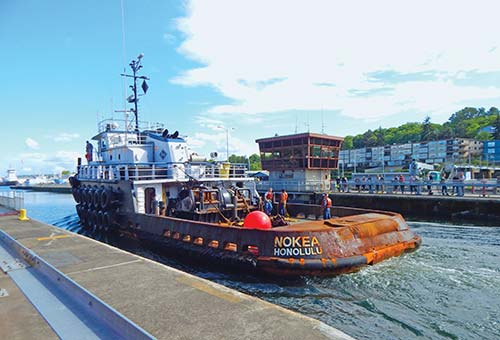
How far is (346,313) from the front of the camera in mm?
7090

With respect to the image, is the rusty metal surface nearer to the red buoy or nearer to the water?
the water

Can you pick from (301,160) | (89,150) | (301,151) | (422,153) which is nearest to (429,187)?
(301,160)

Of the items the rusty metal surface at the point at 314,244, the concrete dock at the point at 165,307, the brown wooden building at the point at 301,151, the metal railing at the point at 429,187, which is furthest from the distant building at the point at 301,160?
the concrete dock at the point at 165,307

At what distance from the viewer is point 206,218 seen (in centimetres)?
1410

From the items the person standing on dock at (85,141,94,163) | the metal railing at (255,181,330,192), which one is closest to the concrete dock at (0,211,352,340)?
the person standing on dock at (85,141,94,163)

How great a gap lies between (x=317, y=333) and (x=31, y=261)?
6.14 m

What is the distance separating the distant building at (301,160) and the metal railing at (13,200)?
20.7 meters

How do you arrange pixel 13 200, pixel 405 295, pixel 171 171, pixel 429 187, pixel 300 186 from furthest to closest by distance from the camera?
pixel 300 186 → pixel 429 187 → pixel 13 200 → pixel 171 171 → pixel 405 295

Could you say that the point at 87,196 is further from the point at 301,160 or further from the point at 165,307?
the point at 301,160

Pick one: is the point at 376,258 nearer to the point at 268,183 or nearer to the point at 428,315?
the point at 428,315

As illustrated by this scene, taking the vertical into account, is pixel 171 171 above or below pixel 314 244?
above

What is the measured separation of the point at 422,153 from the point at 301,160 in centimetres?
10220

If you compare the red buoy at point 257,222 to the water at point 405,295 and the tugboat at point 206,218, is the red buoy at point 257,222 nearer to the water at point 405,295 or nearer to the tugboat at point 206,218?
the tugboat at point 206,218

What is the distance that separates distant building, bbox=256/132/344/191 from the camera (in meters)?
30.8
